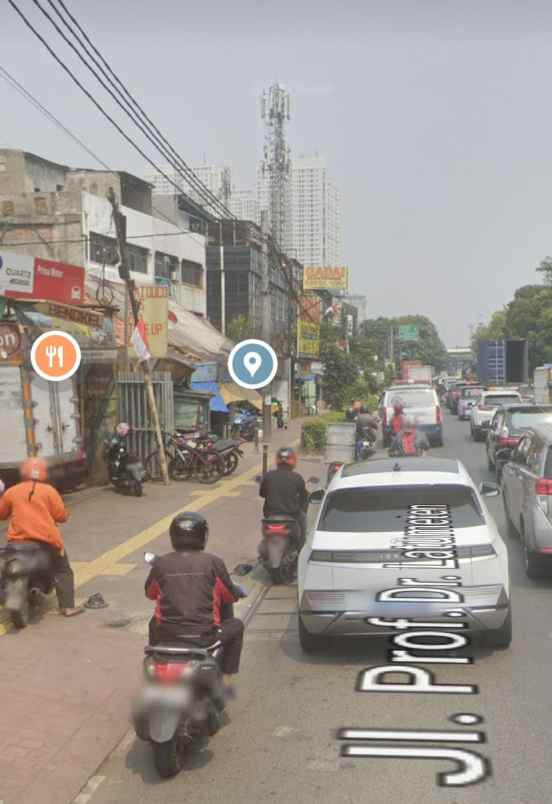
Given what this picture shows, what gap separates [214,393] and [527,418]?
396 inches

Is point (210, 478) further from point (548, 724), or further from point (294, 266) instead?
point (294, 266)

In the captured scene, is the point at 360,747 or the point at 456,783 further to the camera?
the point at 360,747

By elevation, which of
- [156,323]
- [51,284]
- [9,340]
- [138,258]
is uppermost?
[138,258]

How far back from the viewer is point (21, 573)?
722 centimetres

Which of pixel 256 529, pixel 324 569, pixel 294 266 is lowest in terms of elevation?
pixel 256 529

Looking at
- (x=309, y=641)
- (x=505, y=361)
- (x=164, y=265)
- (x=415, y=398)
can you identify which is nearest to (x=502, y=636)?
(x=309, y=641)

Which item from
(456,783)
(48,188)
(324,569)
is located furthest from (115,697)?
(48,188)

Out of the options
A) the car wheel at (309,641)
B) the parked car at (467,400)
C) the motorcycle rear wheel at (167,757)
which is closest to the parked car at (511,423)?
the car wheel at (309,641)

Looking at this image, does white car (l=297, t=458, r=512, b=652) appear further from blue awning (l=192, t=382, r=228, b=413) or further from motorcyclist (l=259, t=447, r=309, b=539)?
blue awning (l=192, t=382, r=228, b=413)

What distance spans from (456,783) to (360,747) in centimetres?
67

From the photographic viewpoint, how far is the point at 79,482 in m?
16.5

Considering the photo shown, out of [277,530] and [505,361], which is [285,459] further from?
[505,361]

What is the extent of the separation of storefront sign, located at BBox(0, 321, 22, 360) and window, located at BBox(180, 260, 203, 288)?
76.9ft

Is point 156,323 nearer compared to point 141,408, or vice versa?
point 141,408
